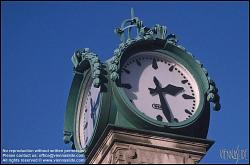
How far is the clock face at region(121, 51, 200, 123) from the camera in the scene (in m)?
12.7

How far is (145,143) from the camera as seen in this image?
12109 millimetres

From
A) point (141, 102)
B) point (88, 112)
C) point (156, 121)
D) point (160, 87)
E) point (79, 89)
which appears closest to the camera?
point (156, 121)

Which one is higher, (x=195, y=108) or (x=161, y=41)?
(x=161, y=41)

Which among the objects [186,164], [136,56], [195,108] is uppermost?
[136,56]

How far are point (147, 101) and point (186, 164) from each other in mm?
1285

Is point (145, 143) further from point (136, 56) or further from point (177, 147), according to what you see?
point (136, 56)

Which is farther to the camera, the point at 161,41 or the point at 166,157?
the point at 161,41

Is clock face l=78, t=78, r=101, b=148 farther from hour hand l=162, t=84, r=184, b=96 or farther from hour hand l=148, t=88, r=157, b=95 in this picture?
hour hand l=162, t=84, r=184, b=96

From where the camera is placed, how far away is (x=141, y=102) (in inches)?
499

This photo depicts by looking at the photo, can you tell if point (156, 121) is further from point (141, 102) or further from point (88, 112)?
point (88, 112)

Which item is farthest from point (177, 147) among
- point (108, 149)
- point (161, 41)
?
point (161, 41)

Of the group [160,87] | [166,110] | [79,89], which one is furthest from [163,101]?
[79,89]

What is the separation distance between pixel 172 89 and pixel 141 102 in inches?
25.5

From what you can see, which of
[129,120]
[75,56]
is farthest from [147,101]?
[75,56]
